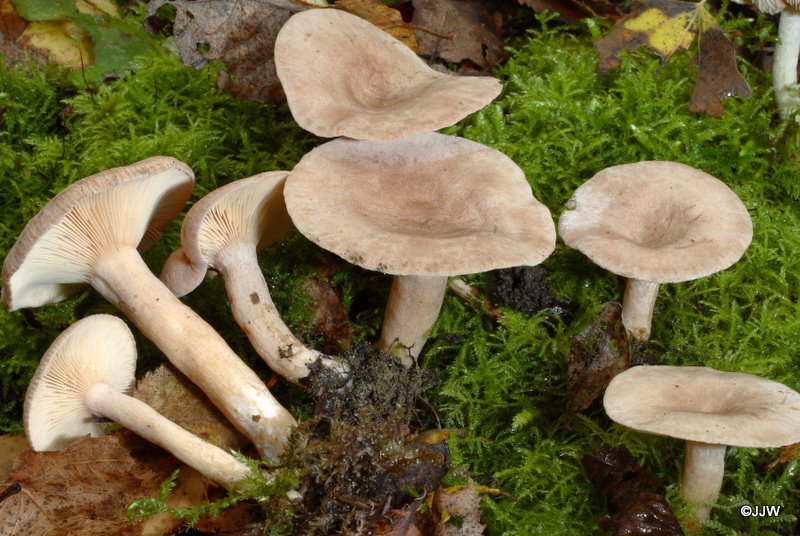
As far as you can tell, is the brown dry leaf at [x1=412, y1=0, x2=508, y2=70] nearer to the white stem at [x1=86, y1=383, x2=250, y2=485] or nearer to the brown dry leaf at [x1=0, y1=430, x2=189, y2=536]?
the white stem at [x1=86, y1=383, x2=250, y2=485]

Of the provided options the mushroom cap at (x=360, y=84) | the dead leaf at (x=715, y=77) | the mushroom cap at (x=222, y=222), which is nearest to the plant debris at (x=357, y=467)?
the mushroom cap at (x=222, y=222)

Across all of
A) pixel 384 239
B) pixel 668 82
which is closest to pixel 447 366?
pixel 384 239

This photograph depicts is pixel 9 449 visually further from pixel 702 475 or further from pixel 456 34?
pixel 456 34

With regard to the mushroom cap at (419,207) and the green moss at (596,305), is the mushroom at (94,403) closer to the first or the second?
the mushroom cap at (419,207)

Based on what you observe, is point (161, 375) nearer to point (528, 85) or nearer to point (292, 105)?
point (292, 105)

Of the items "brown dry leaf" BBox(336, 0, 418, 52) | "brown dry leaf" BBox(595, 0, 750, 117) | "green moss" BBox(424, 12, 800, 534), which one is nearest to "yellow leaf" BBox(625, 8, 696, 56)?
"brown dry leaf" BBox(595, 0, 750, 117)
